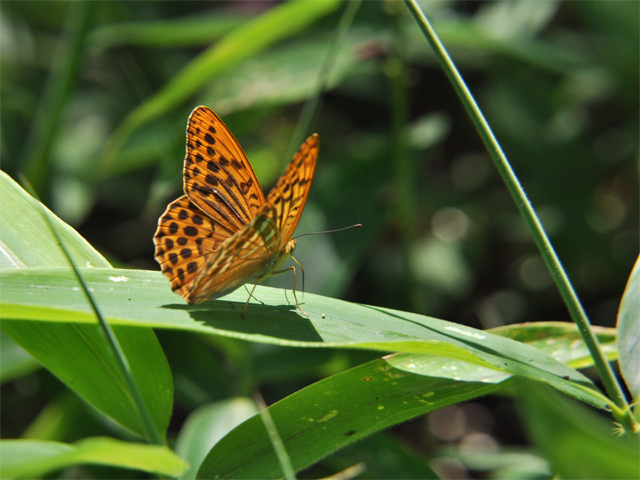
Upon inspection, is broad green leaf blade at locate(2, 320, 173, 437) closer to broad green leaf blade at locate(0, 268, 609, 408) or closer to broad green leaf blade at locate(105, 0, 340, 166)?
broad green leaf blade at locate(0, 268, 609, 408)

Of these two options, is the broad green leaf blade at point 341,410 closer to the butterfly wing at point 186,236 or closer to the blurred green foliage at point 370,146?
the butterfly wing at point 186,236

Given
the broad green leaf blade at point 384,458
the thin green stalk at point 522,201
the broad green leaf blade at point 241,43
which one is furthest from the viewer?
the broad green leaf blade at point 241,43

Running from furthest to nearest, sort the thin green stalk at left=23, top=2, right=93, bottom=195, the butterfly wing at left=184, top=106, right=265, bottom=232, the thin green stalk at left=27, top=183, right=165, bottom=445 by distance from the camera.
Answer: the thin green stalk at left=23, top=2, right=93, bottom=195, the butterfly wing at left=184, top=106, right=265, bottom=232, the thin green stalk at left=27, top=183, right=165, bottom=445

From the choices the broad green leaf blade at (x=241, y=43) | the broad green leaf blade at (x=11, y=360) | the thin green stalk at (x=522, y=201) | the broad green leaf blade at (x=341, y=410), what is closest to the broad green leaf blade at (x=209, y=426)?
the broad green leaf blade at (x=341, y=410)

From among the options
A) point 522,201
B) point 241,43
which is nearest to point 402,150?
point 241,43

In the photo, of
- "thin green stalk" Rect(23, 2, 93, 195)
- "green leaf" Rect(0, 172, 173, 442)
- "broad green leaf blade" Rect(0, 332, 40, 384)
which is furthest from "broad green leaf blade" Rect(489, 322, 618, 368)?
"thin green stalk" Rect(23, 2, 93, 195)

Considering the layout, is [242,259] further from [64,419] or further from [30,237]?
[64,419]

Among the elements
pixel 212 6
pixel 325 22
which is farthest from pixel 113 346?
pixel 212 6
